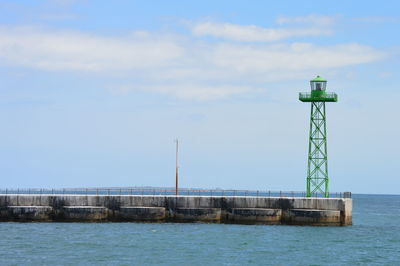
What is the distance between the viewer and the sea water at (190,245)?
1640 inches

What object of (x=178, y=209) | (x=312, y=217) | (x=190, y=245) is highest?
(x=178, y=209)

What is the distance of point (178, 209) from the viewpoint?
5647 cm

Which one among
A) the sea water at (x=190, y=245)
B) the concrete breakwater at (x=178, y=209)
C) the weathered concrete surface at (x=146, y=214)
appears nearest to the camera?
the sea water at (x=190, y=245)

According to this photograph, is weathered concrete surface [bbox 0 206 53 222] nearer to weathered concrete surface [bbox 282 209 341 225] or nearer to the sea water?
the sea water

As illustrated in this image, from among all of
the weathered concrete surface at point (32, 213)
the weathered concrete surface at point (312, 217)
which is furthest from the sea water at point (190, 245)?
the weathered concrete surface at point (32, 213)

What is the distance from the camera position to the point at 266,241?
4944cm

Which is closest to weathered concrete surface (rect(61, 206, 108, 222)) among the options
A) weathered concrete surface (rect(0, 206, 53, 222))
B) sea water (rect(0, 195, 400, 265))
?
sea water (rect(0, 195, 400, 265))

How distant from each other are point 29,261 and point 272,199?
73.2 ft

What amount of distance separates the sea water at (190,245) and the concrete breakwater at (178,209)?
Answer: 67cm

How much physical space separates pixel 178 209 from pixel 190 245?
10133 mm

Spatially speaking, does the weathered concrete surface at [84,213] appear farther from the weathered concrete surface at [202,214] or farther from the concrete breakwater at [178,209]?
the weathered concrete surface at [202,214]

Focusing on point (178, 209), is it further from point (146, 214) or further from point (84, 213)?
point (84, 213)

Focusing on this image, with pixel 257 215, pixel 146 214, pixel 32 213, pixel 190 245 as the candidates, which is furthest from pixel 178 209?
pixel 32 213

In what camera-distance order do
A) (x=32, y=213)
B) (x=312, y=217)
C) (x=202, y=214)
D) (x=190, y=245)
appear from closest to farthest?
(x=190, y=245) < (x=312, y=217) < (x=202, y=214) < (x=32, y=213)
